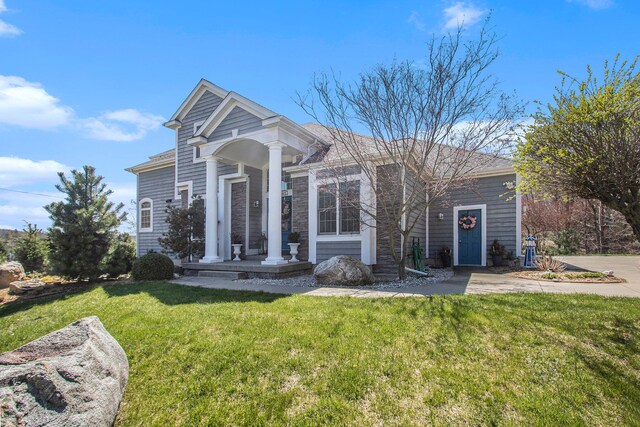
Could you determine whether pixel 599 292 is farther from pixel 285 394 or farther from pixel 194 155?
pixel 194 155

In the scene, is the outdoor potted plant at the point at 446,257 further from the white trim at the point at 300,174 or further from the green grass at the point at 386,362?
the green grass at the point at 386,362

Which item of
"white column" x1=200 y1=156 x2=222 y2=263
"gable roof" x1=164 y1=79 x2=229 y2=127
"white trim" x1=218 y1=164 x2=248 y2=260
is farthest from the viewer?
"gable roof" x1=164 y1=79 x2=229 y2=127

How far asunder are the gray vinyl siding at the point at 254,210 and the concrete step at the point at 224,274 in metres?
2.27

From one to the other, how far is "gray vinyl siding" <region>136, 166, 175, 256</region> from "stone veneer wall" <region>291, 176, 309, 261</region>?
6384 mm

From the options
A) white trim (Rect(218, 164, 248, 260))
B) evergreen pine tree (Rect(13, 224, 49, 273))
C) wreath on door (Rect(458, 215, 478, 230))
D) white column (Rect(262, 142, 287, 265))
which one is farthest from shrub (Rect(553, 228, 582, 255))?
evergreen pine tree (Rect(13, 224, 49, 273))

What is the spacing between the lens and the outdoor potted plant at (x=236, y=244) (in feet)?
37.3

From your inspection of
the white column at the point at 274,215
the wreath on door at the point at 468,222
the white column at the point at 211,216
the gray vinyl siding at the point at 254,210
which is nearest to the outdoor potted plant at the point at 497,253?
the wreath on door at the point at 468,222

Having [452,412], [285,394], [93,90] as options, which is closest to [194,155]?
[93,90]

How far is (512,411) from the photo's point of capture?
2.69 metres

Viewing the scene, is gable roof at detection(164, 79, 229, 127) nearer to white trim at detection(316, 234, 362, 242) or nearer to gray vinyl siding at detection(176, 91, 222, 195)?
gray vinyl siding at detection(176, 91, 222, 195)

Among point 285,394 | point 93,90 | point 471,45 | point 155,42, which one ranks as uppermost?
point 155,42

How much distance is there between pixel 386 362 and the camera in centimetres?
340

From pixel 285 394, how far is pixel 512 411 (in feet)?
6.29

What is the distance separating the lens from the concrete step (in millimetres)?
9242
